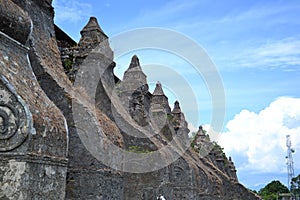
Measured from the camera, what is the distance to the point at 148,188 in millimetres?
12594

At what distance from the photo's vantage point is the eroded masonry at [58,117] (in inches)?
230

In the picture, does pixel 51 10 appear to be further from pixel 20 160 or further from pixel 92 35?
pixel 20 160

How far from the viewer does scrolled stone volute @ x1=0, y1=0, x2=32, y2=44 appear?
6.58 m

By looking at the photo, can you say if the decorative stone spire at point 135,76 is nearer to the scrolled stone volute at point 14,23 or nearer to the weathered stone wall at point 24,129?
the scrolled stone volute at point 14,23

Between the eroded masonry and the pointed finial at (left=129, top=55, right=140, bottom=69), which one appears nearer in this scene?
the eroded masonry

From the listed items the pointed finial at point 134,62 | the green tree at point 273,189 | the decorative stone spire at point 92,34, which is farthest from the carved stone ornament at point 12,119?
the green tree at point 273,189

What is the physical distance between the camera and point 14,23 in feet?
22.2

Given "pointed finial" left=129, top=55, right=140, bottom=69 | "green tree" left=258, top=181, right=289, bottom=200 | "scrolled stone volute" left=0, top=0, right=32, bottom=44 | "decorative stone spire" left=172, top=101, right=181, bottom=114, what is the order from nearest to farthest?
1. "scrolled stone volute" left=0, top=0, right=32, bottom=44
2. "pointed finial" left=129, top=55, right=140, bottom=69
3. "decorative stone spire" left=172, top=101, right=181, bottom=114
4. "green tree" left=258, top=181, right=289, bottom=200

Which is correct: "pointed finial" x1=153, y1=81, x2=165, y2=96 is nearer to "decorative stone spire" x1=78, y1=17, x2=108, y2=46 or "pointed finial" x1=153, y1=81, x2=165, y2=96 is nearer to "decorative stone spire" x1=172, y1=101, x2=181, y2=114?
"decorative stone spire" x1=172, y1=101, x2=181, y2=114

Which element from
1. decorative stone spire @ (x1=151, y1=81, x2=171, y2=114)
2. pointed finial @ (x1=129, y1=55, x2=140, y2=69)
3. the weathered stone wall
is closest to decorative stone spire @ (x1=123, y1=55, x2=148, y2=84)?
pointed finial @ (x1=129, y1=55, x2=140, y2=69)

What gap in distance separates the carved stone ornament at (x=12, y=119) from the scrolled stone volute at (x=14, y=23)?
1131 millimetres

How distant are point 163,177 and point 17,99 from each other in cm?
835

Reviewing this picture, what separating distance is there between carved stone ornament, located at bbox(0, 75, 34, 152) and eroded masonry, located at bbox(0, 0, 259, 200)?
1cm

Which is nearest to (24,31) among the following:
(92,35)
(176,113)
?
(92,35)
